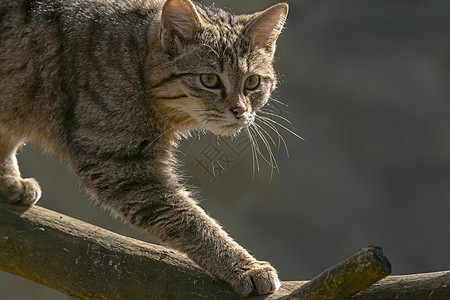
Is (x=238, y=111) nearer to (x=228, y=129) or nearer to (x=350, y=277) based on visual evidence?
(x=228, y=129)

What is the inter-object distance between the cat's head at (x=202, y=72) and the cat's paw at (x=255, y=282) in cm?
63

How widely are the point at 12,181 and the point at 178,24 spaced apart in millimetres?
1025

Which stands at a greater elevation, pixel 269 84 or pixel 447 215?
pixel 447 215

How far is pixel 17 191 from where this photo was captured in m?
2.63

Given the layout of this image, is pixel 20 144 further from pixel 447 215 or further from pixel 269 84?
pixel 447 215

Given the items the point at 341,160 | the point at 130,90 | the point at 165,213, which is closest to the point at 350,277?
the point at 165,213

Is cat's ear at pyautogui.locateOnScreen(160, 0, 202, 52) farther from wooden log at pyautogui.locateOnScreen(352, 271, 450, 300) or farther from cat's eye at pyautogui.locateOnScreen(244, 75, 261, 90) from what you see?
wooden log at pyautogui.locateOnScreen(352, 271, 450, 300)

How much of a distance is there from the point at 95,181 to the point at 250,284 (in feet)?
2.47

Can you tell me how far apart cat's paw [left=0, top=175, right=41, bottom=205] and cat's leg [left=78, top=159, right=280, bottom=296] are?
0.33 metres

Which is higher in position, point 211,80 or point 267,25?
point 267,25

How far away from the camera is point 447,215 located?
5.21m

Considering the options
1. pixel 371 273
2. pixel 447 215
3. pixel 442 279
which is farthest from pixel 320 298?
pixel 447 215

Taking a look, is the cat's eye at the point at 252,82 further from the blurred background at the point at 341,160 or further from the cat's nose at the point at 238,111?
the blurred background at the point at 341,160

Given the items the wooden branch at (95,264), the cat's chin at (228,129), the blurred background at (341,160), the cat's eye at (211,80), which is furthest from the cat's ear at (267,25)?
the blurred background at (341,160)
